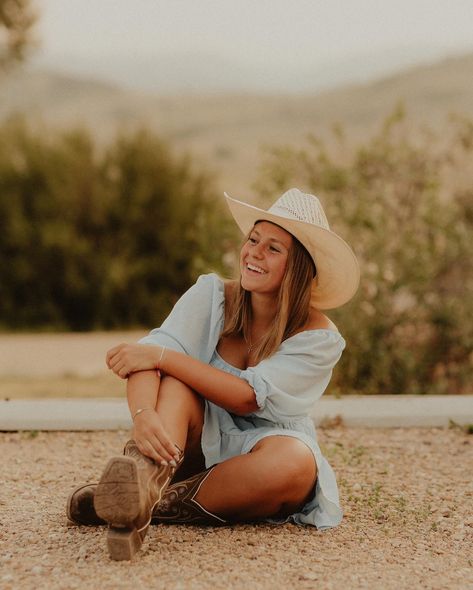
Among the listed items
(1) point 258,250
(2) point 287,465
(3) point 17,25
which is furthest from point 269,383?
(3) point 17,25

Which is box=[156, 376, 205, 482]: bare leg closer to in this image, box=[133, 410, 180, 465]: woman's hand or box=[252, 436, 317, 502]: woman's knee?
box=[133, 410, 180, 465]: woman's hand

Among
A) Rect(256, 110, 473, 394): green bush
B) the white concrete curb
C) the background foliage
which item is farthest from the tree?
the white concrete curb

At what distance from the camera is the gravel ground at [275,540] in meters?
2.91

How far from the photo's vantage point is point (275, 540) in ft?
10.9

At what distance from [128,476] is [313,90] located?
102621mm

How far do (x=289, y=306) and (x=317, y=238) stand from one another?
277mm

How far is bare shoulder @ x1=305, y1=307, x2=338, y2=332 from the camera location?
360 cm

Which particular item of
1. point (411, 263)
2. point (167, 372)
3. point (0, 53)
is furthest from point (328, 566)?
point (0, 53)

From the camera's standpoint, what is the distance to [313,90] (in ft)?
337

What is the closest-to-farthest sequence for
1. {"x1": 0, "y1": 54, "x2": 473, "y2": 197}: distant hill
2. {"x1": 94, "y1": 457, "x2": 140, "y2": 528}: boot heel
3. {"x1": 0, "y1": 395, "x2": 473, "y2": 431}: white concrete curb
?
{"x1": 94, "y1": 457, "x2": 140, "y2": 528}: boot heel → {"x1": 0, "y1": 395, "x2": 473, "y2": 431}: white concrete curb → {"x1": 0, "y1": 54, "x2": 473, "y2": 197}: distant hill

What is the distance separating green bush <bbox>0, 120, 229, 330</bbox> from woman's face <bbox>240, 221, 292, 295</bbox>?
10738 mm

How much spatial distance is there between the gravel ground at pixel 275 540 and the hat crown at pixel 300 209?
1144mm

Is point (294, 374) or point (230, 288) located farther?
point (230, 288)

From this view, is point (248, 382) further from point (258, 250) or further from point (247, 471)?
point (258, 250)
